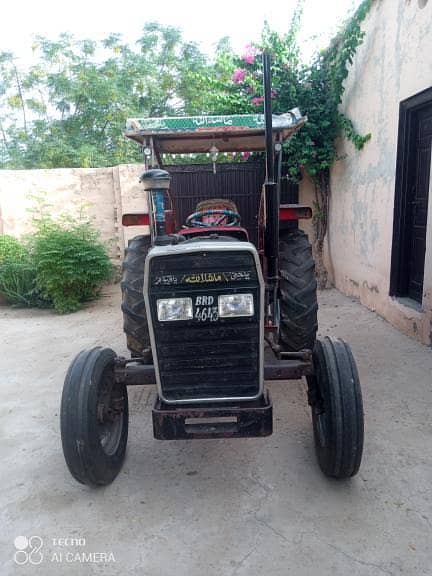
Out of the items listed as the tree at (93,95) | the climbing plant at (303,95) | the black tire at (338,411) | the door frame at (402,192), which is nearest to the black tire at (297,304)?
the black tire at (338,411)

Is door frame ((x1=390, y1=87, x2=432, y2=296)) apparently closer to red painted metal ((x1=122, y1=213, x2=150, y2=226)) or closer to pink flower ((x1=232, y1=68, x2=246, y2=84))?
red painted metal ((x1=122, y1=213, x2=150, y2=226))

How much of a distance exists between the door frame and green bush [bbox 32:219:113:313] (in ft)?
13.3

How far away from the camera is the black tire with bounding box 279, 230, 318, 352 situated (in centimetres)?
318

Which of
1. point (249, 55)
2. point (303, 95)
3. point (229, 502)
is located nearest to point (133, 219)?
point (229, 502)

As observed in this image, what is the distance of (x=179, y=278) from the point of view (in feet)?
7.04

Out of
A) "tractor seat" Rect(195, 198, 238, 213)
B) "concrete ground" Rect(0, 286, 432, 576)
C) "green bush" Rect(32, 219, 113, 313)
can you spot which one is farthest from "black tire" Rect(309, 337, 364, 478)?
"green bush" Rect(32, 219, 113, 313)

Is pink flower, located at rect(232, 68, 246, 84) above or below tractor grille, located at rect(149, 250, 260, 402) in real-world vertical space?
above

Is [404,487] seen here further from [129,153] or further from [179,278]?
[129,153]

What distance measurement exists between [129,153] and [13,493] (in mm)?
12159

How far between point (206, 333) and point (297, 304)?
116cm

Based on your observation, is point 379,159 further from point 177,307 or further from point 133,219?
point 177,307

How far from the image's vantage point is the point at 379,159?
17.4 feet

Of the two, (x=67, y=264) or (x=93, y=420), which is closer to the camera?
(x=93, y=420)

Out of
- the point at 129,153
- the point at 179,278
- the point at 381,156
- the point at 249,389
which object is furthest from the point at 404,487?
the point at 129,153
